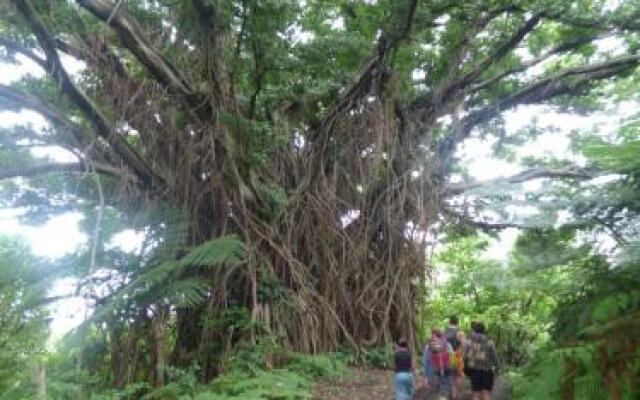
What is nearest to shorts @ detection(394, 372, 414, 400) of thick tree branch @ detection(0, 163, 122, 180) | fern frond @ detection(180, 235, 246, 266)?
fern frond @ detection(180, 235, 246, 266)

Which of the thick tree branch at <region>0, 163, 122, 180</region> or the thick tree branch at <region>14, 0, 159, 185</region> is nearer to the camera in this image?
the thick tree branch at <region>14, 0, 159, 185</region>

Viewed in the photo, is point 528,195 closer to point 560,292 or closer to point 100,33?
point 560,292

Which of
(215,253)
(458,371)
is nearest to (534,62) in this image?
(458,371)

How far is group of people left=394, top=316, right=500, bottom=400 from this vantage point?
5.48 metres

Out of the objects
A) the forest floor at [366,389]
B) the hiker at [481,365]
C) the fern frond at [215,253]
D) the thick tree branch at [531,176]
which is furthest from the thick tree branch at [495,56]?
the fern frond at [215,253]

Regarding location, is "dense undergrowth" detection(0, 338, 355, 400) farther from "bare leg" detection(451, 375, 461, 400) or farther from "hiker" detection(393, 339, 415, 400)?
"bare leg" detection(451, 375, 461, 400)

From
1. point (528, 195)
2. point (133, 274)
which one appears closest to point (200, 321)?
point (133, 274)

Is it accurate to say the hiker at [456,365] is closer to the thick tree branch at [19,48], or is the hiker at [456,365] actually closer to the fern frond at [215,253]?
the fern frond at [215,253]

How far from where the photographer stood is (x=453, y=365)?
5949 mm

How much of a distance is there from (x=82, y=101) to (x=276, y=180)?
268cm

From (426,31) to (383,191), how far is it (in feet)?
6.67

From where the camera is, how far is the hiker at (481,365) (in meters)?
5.54

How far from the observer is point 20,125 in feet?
21.4

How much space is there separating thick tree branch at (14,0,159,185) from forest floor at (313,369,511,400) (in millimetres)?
2741
